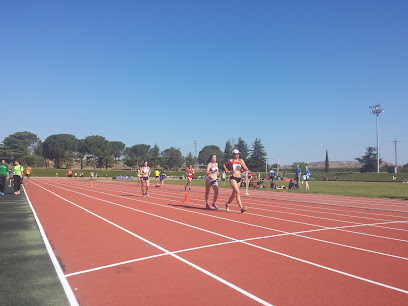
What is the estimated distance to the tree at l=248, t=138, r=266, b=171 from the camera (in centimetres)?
9362

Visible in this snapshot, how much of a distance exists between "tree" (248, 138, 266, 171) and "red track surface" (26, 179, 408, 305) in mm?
85349

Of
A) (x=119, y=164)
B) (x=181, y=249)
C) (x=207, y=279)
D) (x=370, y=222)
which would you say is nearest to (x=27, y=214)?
(x=181, y=249)

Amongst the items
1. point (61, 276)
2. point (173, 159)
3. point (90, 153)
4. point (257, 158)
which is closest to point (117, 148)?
point (90, 153)

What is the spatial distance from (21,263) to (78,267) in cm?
83

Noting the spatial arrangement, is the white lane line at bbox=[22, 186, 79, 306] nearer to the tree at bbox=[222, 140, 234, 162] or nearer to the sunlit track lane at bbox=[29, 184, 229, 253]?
the sunlit track lane at bbox=[29, 184, 229, 253]

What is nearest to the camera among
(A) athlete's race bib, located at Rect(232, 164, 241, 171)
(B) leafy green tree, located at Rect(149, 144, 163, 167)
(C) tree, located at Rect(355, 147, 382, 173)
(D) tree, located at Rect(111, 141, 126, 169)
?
(A) athlete's race bib, located at Rect(232, 164, 241, 171)

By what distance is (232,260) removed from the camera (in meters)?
4.95

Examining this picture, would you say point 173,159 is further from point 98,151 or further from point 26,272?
point 26,272

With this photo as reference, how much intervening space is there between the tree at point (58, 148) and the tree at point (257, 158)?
56789mm

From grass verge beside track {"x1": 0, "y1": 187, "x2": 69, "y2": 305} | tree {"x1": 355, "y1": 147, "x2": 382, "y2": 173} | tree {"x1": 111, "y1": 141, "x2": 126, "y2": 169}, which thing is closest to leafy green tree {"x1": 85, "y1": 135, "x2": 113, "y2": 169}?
tree {"x1": 111, "y1": 141, "x2": 126, "y2": 169}

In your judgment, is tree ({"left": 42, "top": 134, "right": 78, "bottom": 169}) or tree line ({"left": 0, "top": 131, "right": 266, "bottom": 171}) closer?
tree line ({"left": 0, "top": 131, "right": 266, "bottom": 171})

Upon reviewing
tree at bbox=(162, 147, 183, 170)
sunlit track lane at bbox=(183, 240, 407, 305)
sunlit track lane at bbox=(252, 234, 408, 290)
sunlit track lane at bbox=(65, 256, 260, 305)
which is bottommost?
sunlit track lane at bbox=(65, 256, 260, 305)

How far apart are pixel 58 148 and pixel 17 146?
13891 mm

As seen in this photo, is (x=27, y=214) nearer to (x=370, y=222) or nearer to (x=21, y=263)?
(x=21, y=263)
